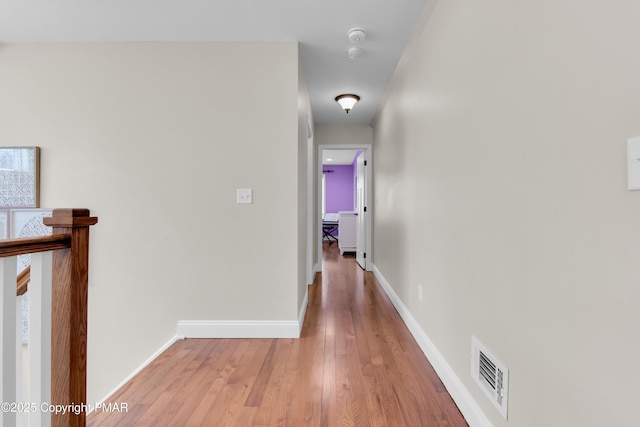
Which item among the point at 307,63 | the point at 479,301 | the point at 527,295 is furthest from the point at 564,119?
the point at 307,63

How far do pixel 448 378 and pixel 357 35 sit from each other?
236 centimetres

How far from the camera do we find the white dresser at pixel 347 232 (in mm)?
6574

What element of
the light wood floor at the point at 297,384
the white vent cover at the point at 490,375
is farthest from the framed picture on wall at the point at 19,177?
the white vent cover at the point at 490,375

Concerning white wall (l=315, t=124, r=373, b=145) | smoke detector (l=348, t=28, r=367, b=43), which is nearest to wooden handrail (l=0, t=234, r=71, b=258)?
smoke detector (l=348, t=28, r=367, b=43)

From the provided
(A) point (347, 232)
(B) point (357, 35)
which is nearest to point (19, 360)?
(B) point (357, 35)

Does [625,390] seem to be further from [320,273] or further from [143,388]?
[320,273]

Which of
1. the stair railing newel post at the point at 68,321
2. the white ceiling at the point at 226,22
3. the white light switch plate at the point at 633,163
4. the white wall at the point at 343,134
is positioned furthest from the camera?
the white wall at the point at 343,134

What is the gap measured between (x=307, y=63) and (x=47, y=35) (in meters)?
2.07

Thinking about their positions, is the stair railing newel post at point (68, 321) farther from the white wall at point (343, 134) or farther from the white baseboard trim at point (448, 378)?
the white wall at point (343, 134)

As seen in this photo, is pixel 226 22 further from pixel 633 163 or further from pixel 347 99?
pixel 633 163

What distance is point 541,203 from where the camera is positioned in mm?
947

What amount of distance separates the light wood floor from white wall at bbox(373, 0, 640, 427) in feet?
1.03

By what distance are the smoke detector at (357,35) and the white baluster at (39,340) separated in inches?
89.5

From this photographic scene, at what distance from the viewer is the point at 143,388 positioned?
67.1 inches
